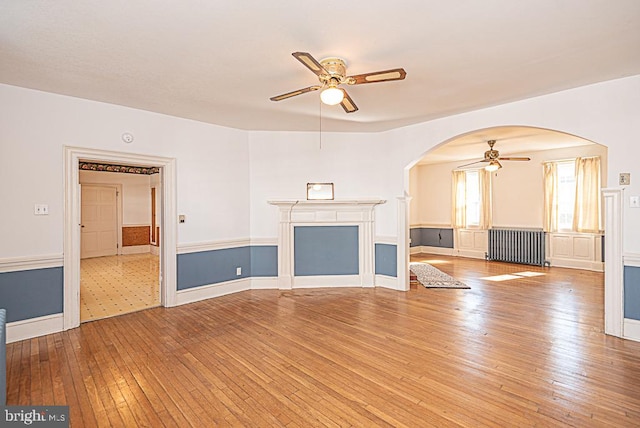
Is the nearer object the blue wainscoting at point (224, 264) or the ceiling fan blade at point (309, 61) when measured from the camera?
the ceiling fan blade at point (309, 61)

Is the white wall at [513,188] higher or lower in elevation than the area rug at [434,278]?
higher

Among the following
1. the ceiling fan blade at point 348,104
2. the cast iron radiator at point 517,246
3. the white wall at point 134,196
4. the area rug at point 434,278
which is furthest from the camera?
the white wall at point 134,196

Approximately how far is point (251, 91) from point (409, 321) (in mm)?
3339

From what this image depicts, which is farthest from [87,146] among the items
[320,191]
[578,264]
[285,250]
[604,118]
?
[578,264]

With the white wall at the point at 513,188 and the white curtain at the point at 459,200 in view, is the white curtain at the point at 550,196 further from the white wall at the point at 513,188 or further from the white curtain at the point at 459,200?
the white curtain at the point at 459,200

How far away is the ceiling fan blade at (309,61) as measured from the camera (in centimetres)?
228

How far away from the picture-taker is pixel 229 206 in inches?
210

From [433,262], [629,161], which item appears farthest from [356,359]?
[433,262]

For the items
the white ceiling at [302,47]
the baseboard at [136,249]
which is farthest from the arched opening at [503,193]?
the baseboard at [136,249]

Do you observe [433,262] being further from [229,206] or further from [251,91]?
[251,91]

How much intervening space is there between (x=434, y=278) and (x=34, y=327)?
6059 mm

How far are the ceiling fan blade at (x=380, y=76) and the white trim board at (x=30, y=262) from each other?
150 inches

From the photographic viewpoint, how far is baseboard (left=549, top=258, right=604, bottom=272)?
6883 millimetres

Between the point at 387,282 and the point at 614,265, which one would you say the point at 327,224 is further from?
the point at 614,265
